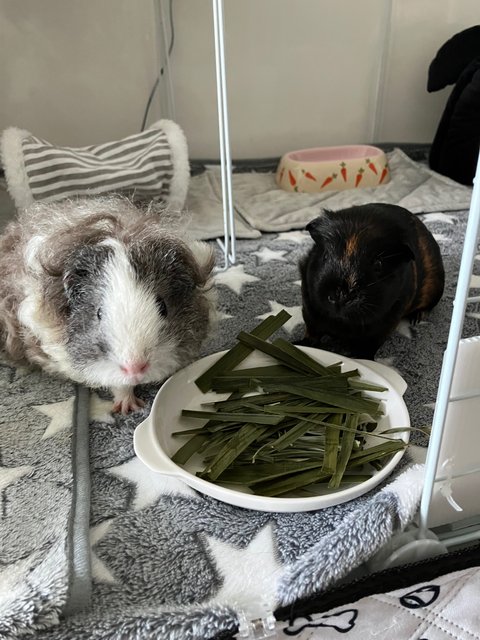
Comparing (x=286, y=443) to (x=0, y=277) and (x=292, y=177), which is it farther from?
(x=292, y=177)

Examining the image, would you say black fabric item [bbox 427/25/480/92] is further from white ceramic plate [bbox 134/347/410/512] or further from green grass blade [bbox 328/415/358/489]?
green grass blade [bbox 328/415/358/489]

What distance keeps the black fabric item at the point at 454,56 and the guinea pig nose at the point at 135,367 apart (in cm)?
206

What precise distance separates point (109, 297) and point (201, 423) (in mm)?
267

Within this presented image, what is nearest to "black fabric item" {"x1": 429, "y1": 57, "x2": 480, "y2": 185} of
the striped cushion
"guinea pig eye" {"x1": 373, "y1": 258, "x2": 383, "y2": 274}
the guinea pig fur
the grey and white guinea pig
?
the striped cushion

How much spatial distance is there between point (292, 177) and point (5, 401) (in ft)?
4.98

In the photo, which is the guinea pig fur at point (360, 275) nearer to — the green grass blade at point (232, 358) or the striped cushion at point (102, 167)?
the green grass blade at point (232, 358)

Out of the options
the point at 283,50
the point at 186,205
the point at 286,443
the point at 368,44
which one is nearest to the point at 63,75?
the point at 186,205

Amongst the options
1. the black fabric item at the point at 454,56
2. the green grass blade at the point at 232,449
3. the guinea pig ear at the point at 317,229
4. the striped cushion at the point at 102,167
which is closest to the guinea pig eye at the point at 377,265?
the guinea pig ear at the point at 317,229

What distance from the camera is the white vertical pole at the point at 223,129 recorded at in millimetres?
1340

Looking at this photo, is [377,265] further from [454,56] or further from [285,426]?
[454,56]

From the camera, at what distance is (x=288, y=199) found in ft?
6.98

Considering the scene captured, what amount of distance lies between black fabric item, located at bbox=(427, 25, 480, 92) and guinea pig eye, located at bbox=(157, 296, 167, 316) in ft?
6.44

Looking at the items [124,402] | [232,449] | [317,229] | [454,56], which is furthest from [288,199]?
[232,449]

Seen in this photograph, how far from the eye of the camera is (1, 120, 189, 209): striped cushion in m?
1.66
